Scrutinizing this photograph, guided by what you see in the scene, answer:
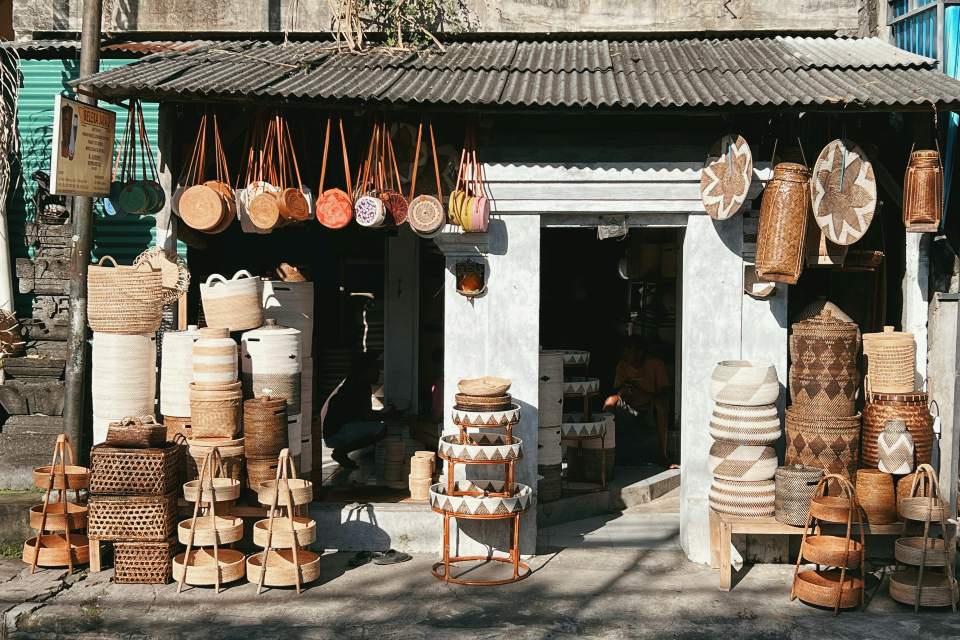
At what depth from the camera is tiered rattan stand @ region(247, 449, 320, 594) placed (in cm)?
774

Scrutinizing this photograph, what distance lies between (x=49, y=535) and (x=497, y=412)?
3900 mm

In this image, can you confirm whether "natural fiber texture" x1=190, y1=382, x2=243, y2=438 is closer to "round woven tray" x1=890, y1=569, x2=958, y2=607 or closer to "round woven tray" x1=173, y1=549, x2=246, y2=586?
"round woven tray" x1=173, y1=549, x2=246, y2=586

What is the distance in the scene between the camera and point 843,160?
26.3 ft

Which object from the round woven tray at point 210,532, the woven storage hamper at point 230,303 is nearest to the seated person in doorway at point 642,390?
the woven storage hamper at point 230,303

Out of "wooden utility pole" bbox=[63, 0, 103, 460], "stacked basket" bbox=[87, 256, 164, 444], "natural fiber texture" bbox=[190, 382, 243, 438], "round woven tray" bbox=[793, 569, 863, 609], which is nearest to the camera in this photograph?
"round woven tray" bbox=[793, 569, 863, 609]

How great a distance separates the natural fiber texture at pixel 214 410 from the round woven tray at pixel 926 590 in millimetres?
5343

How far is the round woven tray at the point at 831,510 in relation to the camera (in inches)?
293

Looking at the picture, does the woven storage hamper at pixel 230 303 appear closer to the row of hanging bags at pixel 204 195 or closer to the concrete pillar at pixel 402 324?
the row of hanging bags at pixel 204 195

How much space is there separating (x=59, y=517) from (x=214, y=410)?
1464mm

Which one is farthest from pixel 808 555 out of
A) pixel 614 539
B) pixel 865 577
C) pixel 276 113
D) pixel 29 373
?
pixel 29 373

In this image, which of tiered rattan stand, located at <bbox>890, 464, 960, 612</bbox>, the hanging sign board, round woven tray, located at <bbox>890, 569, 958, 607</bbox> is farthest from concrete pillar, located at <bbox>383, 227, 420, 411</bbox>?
round woven tray, located at <bbox>890, 569, 958, 607</bbox>

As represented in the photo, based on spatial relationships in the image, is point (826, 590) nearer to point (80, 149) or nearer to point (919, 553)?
point (919, 553)

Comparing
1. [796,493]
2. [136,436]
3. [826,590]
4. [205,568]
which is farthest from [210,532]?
[826,590]

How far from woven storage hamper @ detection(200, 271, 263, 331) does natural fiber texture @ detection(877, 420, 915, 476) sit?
535 centimetres
